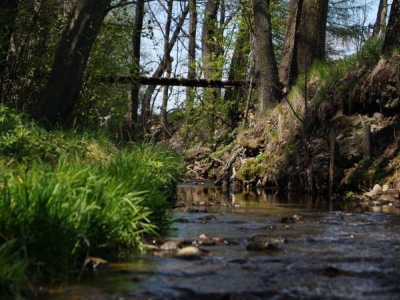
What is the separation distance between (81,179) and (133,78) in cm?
898

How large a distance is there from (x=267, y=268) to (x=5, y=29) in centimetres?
764

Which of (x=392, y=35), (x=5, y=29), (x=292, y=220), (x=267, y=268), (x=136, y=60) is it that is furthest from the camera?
(x=136, y=60)

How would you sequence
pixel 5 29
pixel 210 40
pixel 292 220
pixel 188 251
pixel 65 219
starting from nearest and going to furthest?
1. pixel 65 219
2. pixel 188 251
3. pixel 292 220
4. pixel 5 29
5. pixel 210 40

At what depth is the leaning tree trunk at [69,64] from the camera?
10.5 meters

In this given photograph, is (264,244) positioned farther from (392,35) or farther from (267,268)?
(392,35)

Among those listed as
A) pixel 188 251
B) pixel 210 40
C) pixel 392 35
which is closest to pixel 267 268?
pixel 188 251

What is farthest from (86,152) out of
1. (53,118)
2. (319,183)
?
(319,183)

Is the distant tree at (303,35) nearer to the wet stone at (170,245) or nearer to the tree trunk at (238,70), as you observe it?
the tree trunk at (238,70)

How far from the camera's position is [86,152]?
29.9 ft

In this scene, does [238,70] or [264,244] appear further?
[238,70]

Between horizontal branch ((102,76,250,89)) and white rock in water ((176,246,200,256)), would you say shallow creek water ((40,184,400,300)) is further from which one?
horizontal branch ((102,76,250,89))

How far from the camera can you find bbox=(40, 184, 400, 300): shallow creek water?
12.3 feet

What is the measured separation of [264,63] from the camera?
55.8 feet

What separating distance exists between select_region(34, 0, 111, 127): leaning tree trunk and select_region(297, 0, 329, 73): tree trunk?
740cm
